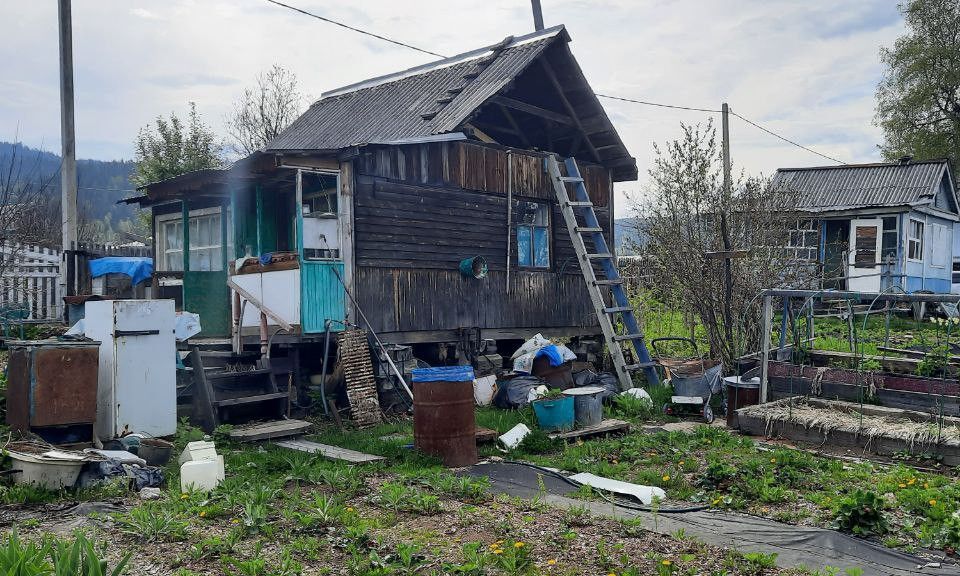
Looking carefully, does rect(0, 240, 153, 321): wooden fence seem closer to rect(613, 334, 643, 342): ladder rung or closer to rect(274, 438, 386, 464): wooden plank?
rect(274, 438, 386, 464): wooden plank

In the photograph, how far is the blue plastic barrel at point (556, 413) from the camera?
361 inches

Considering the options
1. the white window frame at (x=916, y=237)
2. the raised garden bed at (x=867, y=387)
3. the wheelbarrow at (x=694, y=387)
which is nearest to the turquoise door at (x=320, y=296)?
the wheelbarrow at (x=694, y=387)

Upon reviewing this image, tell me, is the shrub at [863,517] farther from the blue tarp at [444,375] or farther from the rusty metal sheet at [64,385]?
the rusty metal sheet at [64,385]

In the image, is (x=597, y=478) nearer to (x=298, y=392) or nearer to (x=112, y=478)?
(x=112, y=478)

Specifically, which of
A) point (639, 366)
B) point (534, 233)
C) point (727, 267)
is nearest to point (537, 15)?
point (534, 233)

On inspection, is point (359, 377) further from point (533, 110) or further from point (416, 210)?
point (533, 110)

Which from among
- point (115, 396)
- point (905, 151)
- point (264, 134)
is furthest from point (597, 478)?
point (905, 151)

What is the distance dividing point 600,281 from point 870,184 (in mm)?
15020

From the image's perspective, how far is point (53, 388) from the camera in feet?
23.7

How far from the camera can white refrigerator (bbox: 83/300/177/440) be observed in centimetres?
784

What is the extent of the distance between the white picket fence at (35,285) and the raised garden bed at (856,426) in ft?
44.0

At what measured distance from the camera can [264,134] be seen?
105ft

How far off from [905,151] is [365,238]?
28.9 metres

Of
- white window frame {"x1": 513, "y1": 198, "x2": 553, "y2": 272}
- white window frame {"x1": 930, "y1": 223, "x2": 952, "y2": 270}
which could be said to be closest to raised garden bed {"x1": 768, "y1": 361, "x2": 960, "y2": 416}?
white window frame {"x1": 513, "y1": 198, "x2": 553, "y2": 272}
